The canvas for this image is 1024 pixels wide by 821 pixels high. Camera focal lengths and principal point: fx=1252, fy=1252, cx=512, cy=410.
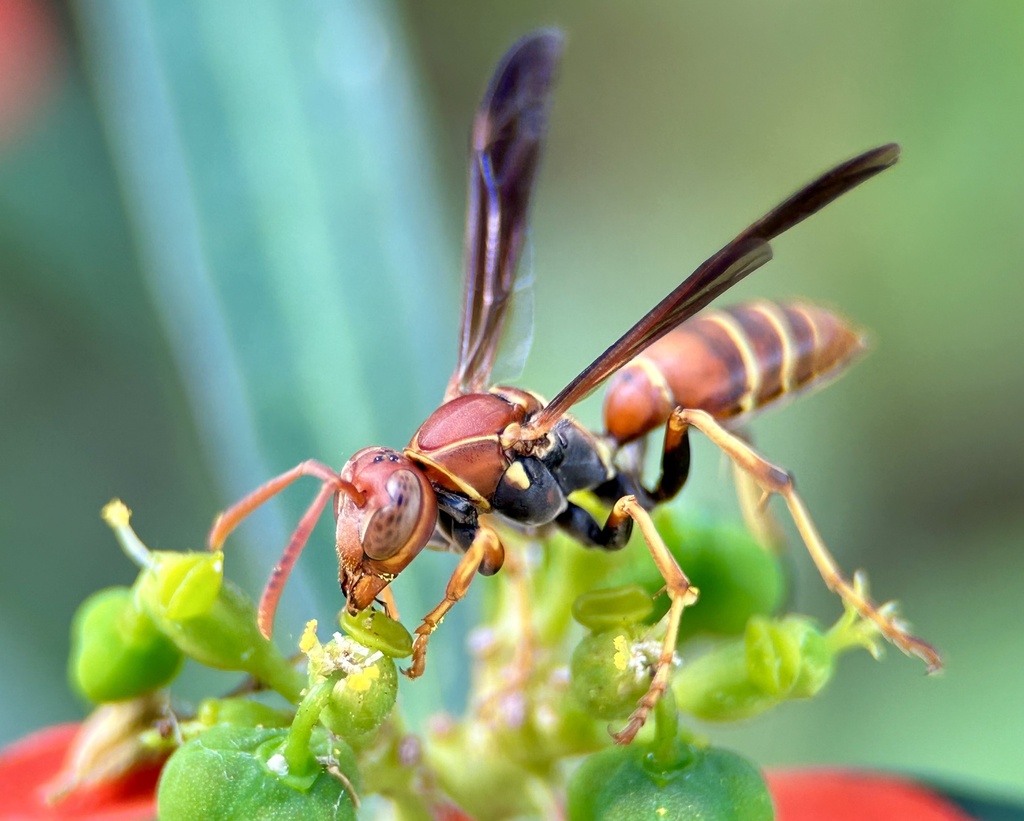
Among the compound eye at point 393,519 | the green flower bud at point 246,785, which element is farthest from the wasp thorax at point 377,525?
the green flower bud at point 246,785

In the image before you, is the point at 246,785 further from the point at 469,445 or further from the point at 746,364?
the point at 746,364

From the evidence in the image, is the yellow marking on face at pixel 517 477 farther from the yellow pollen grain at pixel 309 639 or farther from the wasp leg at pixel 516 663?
the yellow pollen grain at pixel 309 639

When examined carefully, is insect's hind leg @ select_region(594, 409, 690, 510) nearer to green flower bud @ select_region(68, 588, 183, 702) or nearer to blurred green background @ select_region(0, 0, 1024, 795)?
blurred green background @ select_region(0, 0, 1024, 795)

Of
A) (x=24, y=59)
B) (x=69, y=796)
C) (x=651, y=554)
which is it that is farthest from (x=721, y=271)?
(x=24, y=59)

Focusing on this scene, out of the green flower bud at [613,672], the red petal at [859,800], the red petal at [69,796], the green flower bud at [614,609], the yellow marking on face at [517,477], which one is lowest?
the red petal at [859,800]

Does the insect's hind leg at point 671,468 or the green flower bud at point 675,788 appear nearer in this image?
the green flower bud at point 675,788

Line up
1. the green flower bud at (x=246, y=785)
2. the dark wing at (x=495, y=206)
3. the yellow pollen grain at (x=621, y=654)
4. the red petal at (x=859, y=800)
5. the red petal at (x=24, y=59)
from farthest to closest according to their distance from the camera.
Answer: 1. the red petal at (x=24, y=59)
2. the dark wing at (x=495, y=206)
3. the red petal at (x=859, y=800)
4. the yellow pollen grain at (x=621, y=654)
5. the green flower bud at (x=246, y=785)

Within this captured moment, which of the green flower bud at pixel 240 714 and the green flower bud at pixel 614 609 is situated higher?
the green flower bud at pixel 240 714

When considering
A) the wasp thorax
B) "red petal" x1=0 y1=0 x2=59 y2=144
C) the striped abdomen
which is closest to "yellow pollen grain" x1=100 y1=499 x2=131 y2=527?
the wasp thorax
